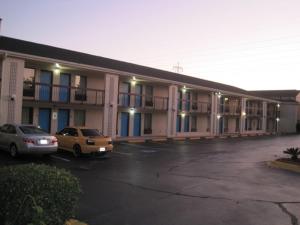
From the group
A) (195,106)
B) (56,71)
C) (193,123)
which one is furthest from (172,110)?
(56,71)

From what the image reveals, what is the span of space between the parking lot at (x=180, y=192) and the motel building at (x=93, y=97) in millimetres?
5522

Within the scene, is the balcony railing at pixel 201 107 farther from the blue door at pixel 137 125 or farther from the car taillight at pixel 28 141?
the car taillight at pixel 28 141

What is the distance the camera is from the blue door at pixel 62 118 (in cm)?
2298

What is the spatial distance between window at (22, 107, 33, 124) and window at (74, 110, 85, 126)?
3.60m

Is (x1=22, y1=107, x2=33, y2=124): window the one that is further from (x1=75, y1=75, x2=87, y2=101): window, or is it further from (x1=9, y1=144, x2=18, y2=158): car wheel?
(x1=9, y1=144, x2=18, y2=158): car wheel

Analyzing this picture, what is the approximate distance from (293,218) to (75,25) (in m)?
25.6

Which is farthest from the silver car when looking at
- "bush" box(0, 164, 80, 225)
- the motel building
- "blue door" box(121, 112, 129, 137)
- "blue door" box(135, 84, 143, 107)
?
"blue door" box(135, 84, 143, 107)

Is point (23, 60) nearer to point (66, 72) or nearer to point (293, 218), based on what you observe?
point (66, 72)

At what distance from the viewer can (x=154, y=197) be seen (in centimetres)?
866

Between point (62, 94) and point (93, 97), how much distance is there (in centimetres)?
269

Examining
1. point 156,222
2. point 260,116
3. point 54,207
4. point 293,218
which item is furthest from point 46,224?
point 260,116

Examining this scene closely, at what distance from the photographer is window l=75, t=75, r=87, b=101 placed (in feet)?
78.1

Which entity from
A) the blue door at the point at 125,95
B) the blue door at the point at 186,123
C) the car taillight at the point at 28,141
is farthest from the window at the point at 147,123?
the car taillight at the point at 28,141

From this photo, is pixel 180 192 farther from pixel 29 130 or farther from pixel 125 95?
pixel 125 95
